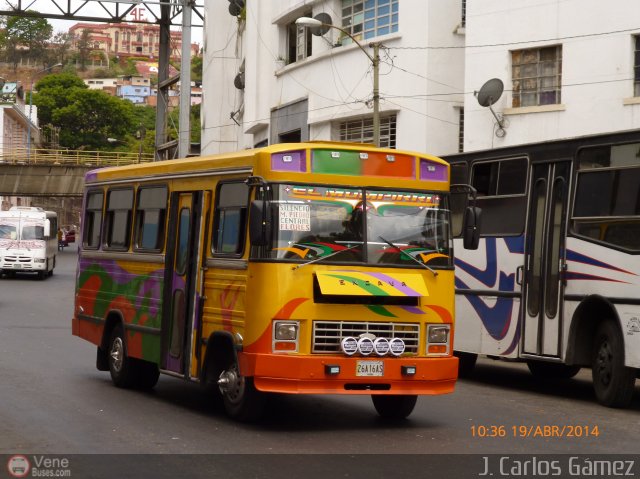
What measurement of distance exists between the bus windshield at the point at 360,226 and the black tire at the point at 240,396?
127 cm

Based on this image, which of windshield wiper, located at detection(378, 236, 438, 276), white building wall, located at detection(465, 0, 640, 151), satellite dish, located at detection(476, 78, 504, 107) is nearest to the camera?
windshield wiper, located at detection(378, 236, 438, 276)

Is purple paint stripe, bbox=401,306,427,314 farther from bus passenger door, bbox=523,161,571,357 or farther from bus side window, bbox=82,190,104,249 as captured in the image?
bus side window, bbox=82,190,104,249

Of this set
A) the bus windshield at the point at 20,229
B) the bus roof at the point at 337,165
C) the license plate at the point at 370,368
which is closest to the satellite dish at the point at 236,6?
the bus windshield at the point at 20,229

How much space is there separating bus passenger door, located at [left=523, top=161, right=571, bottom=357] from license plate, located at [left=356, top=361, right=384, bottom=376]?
4128 millimetres

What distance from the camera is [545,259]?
51.8ft

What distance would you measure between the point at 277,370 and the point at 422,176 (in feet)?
8.45

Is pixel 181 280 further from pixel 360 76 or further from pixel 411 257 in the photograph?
pixel 360 76

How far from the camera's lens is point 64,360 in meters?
18.6

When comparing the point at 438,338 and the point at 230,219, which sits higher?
the point at 230,219

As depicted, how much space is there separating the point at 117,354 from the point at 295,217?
4.50 m

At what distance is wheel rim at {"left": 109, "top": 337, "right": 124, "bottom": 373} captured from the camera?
15.3 meters

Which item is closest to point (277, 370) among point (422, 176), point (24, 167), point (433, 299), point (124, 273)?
point (433, 299)

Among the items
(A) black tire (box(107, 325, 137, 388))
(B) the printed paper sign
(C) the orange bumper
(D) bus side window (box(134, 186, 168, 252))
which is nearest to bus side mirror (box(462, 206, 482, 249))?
(C) the orange bumper
